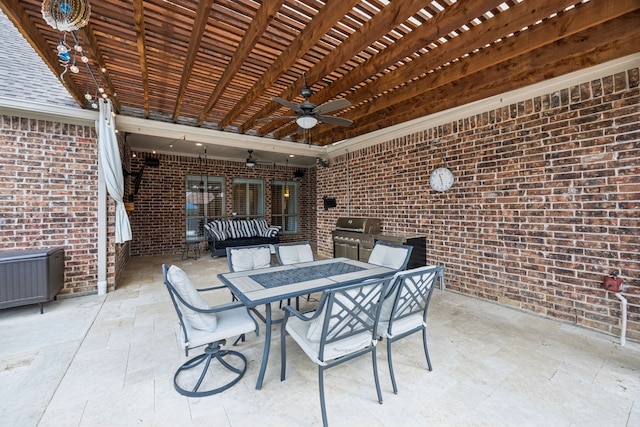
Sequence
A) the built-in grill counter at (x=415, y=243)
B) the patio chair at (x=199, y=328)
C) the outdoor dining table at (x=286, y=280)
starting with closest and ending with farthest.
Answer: the patio chair at (x=199, y=328), the outdoor dining table at (x=286, y=280), the built-in grill counter at (x=415, y=243)

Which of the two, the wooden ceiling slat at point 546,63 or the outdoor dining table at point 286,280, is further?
the wooden ceiling slat at point 546,63

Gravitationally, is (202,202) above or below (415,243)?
above

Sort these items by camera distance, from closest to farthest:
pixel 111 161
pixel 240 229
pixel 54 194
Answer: pixel 54 194 < pixel 111 161 < pixel 240 229

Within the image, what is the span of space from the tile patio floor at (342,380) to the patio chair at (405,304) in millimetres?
284

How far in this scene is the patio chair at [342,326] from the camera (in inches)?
65.4

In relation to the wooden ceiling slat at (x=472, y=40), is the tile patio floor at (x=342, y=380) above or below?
→ below

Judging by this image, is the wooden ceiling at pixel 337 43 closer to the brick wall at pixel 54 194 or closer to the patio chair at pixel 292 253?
the brick wall at pixel 54 194

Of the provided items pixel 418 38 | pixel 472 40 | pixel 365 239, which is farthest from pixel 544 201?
pixel 365 239

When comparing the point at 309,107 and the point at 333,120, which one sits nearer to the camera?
the point at 309,107

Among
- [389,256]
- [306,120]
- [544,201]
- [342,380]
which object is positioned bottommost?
[342,380]

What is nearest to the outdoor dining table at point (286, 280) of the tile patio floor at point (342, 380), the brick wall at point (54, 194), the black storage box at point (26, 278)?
the tile patio floor at point (342, 380)

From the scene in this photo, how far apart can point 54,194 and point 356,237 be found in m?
4.91

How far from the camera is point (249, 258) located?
3221 mm

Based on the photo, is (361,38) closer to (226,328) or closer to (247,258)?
(247,258)
